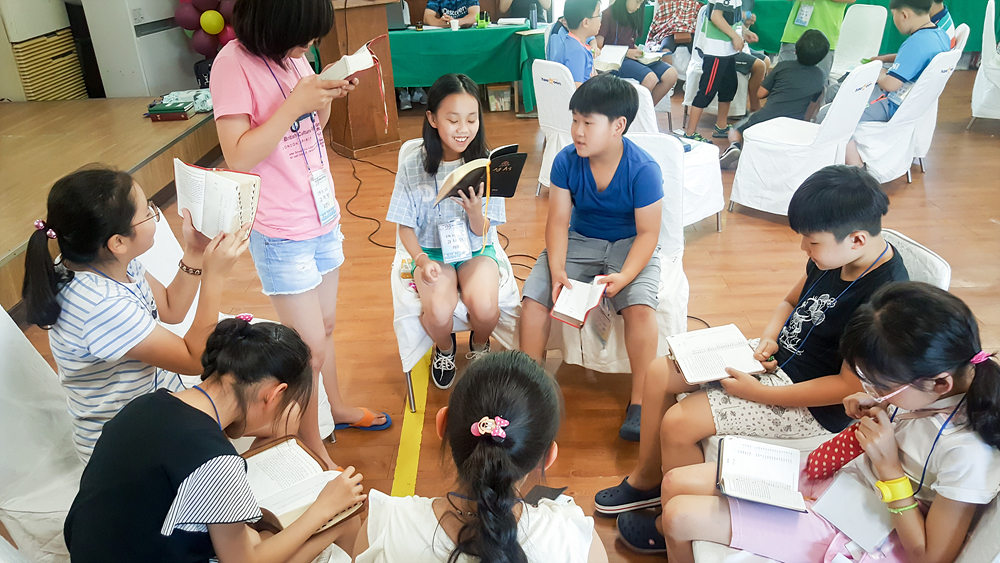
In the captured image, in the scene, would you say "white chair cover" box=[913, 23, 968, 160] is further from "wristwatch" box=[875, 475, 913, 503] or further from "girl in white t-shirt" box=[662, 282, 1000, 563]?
"wristwatch" box=[875, 475, 913, 503]

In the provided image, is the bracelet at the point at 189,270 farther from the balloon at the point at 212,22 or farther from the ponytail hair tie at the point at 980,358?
the balloon at the point at 212,22

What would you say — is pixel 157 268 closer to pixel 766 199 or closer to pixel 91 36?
pixel 766 199

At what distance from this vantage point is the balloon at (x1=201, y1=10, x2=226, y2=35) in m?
5.53

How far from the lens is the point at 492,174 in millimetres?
2219

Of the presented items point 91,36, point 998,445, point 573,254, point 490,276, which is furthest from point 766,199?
point 91,36

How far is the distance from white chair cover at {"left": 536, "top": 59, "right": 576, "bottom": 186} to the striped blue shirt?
266 centimetres

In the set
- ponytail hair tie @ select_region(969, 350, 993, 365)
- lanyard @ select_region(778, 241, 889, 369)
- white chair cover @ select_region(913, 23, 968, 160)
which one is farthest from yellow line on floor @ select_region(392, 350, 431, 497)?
white chair cover @ select_region(913, 23, 968, 160)

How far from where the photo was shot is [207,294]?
158 centimetres

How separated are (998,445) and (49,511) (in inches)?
77.7

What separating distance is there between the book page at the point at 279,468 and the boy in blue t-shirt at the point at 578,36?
3.13 metres

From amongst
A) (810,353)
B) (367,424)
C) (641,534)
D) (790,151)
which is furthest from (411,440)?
(790,151)

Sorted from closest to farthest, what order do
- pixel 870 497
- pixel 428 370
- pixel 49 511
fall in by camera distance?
pixel 870 497
pixel 49 511
pixel 428 370

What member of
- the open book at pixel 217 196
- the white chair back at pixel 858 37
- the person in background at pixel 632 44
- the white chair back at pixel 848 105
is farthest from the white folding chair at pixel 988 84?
the open book at pixel 217 196

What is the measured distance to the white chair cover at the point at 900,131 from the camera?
3908mm
